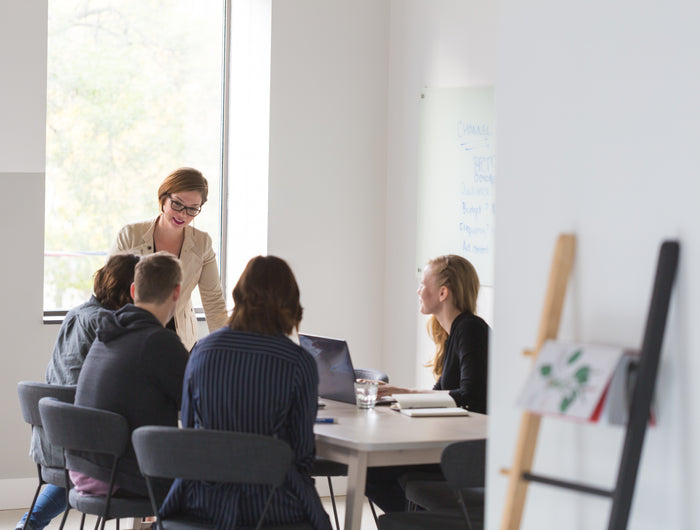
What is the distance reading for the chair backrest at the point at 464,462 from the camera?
266 cm

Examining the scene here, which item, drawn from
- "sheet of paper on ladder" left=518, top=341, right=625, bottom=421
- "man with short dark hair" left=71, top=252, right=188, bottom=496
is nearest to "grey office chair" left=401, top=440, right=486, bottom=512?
"sheet of paper on ladder" left=518, top=341, right=625, bottom=421

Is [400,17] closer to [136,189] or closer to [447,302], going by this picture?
[136,189]

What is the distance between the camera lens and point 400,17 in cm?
539

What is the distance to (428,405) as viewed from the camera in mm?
3346

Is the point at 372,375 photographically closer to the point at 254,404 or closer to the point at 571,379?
the point at 254,404

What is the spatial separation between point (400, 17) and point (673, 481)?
13.0 feet

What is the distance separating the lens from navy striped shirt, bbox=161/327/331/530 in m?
2.66

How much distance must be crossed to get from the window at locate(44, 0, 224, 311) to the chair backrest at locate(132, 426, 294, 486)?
8.83 ft

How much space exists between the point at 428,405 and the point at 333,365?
37cm

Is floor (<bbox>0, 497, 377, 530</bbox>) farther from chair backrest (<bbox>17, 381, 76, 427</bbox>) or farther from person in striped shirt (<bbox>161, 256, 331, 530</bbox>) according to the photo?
person in striped shirt (<bbox>161, 256, 331, 530</bbox>)

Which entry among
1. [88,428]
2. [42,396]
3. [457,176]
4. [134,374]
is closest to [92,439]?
[88,428]

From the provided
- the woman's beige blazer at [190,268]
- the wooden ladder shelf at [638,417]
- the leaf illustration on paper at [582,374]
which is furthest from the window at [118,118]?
the leaf illustration on paper at [582,374]

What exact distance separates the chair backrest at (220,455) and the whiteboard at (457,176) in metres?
2.27

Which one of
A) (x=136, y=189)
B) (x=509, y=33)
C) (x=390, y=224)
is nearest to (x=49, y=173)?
(x=136, y=189)
